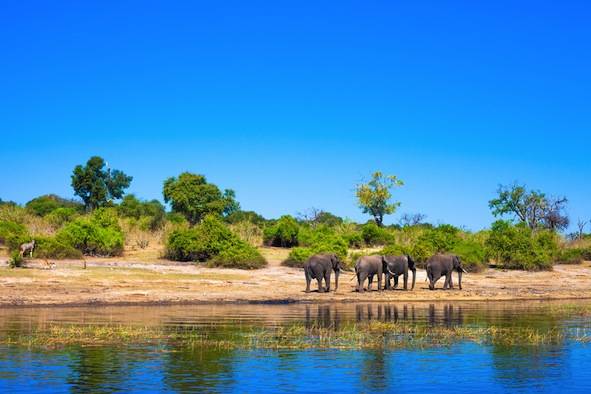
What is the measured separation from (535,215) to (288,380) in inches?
2388

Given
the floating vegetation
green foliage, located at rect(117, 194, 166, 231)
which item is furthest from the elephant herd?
green foliage, located at rect(117, 194, 166, 231)

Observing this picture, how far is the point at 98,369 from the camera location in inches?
602

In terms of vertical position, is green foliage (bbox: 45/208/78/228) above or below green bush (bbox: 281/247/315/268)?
above

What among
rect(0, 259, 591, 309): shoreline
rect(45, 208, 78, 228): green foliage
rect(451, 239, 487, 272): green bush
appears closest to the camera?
rect(0, 259, 591, 309): shoreline

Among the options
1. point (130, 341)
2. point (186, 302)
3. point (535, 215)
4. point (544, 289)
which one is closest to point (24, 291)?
point (186, 302)

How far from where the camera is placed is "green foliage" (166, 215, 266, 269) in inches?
1540

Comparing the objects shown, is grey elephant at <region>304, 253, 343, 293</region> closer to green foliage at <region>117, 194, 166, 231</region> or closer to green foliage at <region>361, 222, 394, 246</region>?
green foliage at <region>361, 222, 394, 246</region>

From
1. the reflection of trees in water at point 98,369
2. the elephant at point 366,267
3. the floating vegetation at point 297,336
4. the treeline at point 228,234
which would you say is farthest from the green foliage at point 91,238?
the reflection of trees in water at point 98,369

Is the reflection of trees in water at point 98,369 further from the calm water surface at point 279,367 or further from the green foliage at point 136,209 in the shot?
the green foliage at point 136,209

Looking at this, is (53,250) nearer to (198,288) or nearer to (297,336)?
(198,288)

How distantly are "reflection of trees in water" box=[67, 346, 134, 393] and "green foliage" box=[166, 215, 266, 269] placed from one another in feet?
69.4

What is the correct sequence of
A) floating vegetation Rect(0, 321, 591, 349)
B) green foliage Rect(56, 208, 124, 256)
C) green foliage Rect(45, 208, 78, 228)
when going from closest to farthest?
floating vegetation Rect(0, 321, 591, 349) → green foliage Rect(56, 208, 124, 256) → green foliage Rect(45, 208, 78, 228)

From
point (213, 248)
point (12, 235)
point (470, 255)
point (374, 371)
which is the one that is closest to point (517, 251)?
point (470, 255)

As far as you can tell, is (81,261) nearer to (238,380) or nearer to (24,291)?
(24,291)
